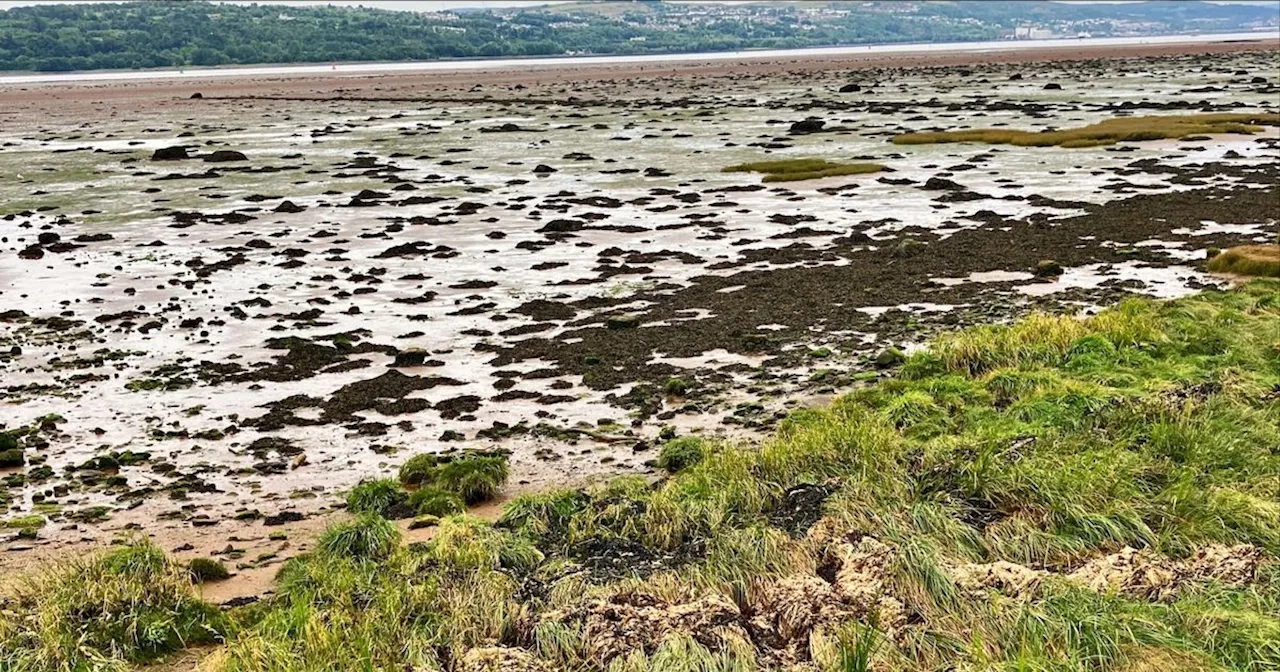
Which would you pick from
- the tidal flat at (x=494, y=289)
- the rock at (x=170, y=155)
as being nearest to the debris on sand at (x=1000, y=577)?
the tidal flat at (x=494, y=289)

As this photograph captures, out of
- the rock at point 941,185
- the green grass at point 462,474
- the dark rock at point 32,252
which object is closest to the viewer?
the green grass at point 462,474

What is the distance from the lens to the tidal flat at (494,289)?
10273 mm

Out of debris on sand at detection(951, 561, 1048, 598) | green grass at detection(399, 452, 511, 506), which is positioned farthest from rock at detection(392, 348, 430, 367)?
debris on sand at detection(951, 561, 1048, 598)

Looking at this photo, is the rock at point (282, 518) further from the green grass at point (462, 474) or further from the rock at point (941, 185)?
the rock at point (941, 185)

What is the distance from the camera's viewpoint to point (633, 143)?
38500 mm

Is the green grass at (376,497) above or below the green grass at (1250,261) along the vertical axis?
below

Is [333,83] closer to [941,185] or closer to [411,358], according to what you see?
[941,185]

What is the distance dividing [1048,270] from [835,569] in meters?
10.8

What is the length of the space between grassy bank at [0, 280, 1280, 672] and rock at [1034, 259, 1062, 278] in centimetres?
636

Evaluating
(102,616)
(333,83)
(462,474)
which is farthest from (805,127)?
(333,83)

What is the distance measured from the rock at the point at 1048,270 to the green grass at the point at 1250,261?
7.45ft

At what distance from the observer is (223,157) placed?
3619 centimetres

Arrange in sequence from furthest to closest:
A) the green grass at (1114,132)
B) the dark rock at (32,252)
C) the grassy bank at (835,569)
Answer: the green grass at (1114,132) → the dark rock at (32,252) → the grassy bank at (835,569)

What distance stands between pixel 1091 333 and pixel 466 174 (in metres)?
22.5
